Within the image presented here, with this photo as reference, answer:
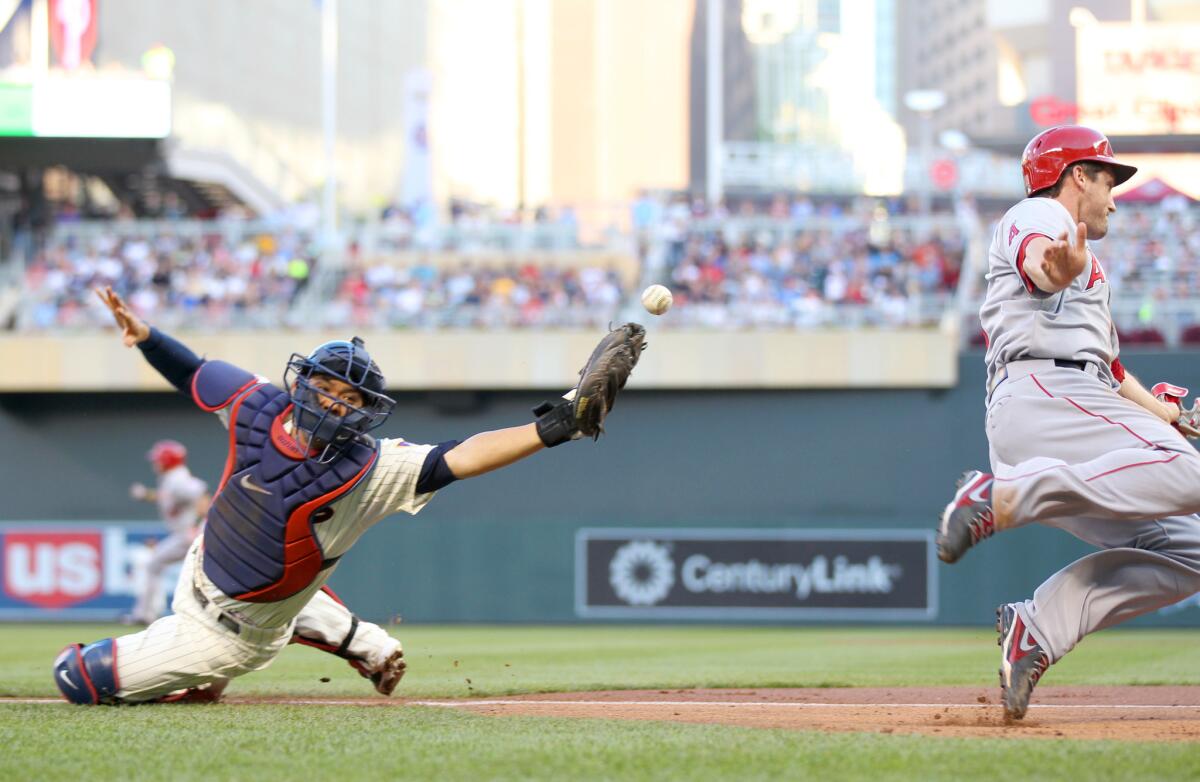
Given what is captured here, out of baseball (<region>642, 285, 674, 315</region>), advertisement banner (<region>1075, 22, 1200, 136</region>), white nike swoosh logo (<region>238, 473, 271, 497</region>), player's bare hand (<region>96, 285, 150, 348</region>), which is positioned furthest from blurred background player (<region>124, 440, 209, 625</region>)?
advertisement banner (<region>1075, 22, 1200, 136</region>)

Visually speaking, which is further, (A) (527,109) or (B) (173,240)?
(A) (527,109)

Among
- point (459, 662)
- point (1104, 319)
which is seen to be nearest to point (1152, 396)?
point (1104, 319)

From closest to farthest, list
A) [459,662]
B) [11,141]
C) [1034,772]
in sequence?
[1034,772] → [459,662] → [11,141]

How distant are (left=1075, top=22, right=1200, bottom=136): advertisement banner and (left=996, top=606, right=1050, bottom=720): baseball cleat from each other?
24342 millimetres

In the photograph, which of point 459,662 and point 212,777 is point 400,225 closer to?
point 459,662

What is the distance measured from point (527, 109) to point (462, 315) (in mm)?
51634

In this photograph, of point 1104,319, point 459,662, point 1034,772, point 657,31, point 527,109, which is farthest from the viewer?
point 657,31

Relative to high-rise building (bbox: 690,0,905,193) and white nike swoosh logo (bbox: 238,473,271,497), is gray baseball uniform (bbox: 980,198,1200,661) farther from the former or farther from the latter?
high-rise building (bbox: 690,0,905,193)

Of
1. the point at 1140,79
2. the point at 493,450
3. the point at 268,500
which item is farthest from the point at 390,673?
the point at 1140,79

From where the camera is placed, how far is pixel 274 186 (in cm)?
3659

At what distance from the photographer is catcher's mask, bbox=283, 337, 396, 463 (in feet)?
18.0

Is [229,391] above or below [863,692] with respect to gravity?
above

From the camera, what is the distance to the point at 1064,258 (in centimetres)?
468

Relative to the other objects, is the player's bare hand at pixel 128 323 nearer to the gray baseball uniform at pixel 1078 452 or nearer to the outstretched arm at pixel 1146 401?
the gray baseball uniform at pixel 1078 452
